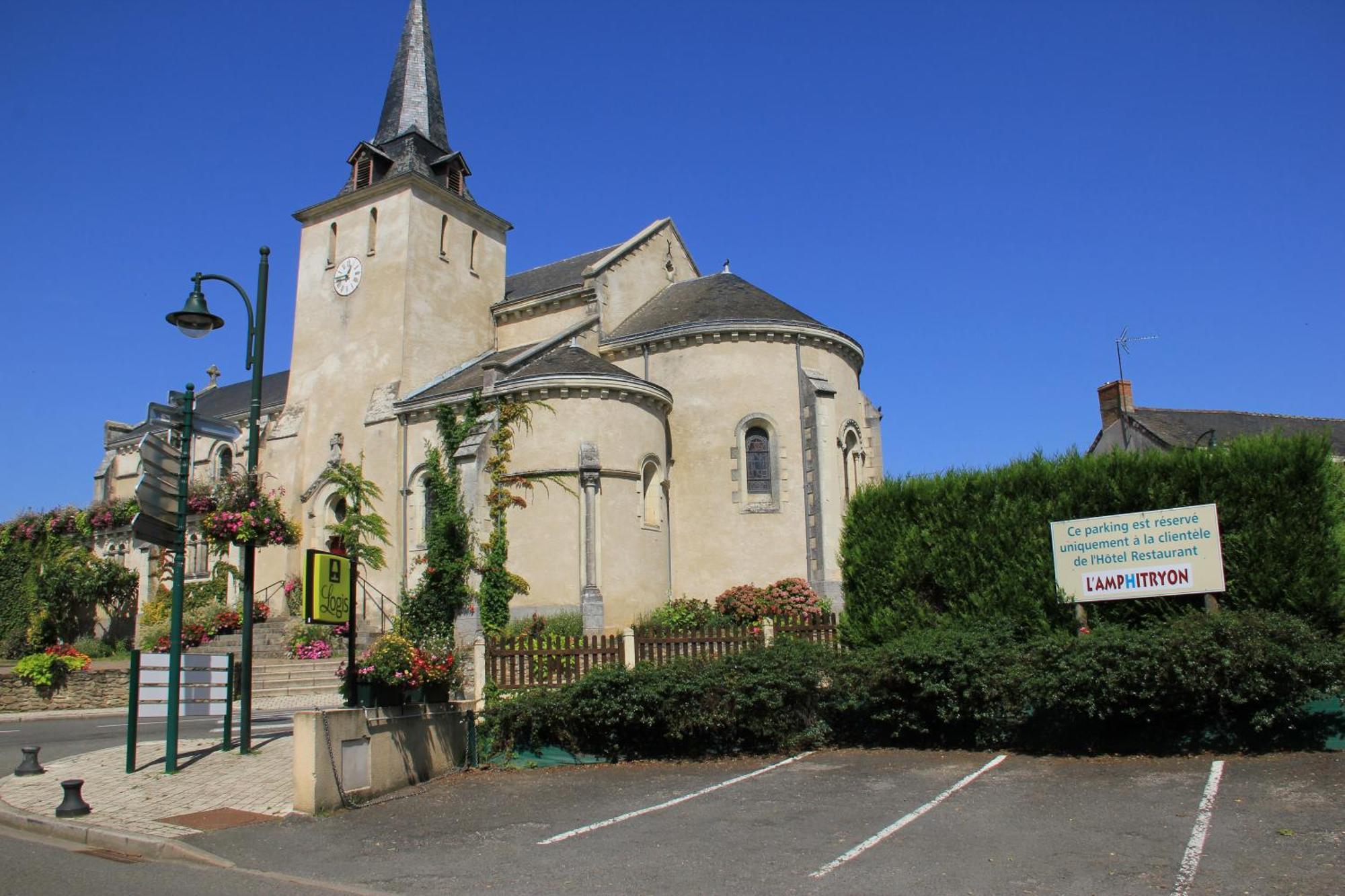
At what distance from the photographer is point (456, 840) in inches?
338

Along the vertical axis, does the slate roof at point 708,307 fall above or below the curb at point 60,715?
above

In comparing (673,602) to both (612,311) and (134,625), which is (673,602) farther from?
(134,625)

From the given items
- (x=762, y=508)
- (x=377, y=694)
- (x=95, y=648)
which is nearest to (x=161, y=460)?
(x=377, y=694)

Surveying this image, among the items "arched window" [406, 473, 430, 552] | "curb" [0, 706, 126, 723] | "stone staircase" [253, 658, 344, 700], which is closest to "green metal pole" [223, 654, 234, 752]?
"curb" [0, 706, 126, 723]

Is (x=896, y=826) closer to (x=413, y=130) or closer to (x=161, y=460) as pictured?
(x=161, y=460)

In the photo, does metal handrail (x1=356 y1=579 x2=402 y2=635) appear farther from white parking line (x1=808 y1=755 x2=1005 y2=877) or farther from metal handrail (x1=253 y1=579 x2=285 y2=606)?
white parking line (x1=808 y1=755 x2=1005 y2=877)

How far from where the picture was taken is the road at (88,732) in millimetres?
14234

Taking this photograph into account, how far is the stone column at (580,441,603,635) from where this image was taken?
21.0 meters

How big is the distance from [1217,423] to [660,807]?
30.6 m

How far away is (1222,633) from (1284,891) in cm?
497

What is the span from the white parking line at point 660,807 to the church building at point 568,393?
9.69 meters

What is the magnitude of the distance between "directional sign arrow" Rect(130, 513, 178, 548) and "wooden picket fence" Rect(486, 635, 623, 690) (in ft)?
14.2

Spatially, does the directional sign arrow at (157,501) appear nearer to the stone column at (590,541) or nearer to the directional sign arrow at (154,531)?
the directional sign arrow at (154,531)

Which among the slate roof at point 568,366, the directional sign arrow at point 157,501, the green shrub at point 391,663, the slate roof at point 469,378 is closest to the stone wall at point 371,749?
the green shrub at point 391,663
